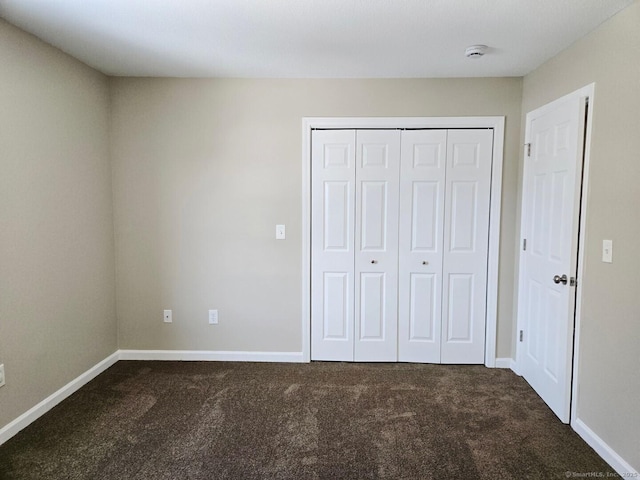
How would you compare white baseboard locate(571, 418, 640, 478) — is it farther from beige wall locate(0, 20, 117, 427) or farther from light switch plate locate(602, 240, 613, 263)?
beige wall locate(0, 20, 117, 427)

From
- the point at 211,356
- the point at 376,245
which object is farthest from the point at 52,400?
the point at 376,245

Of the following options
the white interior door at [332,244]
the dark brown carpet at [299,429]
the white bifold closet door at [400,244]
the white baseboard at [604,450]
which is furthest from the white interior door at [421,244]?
the white baseboard at [604,450]

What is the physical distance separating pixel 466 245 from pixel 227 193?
204cm

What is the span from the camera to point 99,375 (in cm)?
294

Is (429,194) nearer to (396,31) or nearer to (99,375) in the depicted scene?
(396,31)

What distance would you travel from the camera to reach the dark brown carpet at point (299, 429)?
191 cm

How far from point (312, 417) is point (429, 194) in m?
1.90

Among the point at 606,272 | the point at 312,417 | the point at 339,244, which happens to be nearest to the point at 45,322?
the point at 312,417

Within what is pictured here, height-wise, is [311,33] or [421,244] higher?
[311,33]

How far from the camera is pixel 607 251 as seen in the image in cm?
198

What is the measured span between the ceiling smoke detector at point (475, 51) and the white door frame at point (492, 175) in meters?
0.60

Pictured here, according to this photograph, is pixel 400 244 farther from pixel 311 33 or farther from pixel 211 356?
pixel 211 356

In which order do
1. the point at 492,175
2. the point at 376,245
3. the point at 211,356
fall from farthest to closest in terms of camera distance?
the point at 211,356 < the point at 376,245 < the point at 492,175

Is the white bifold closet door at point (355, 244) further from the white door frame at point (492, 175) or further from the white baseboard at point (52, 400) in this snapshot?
the white baseboard at point (52, 400)
